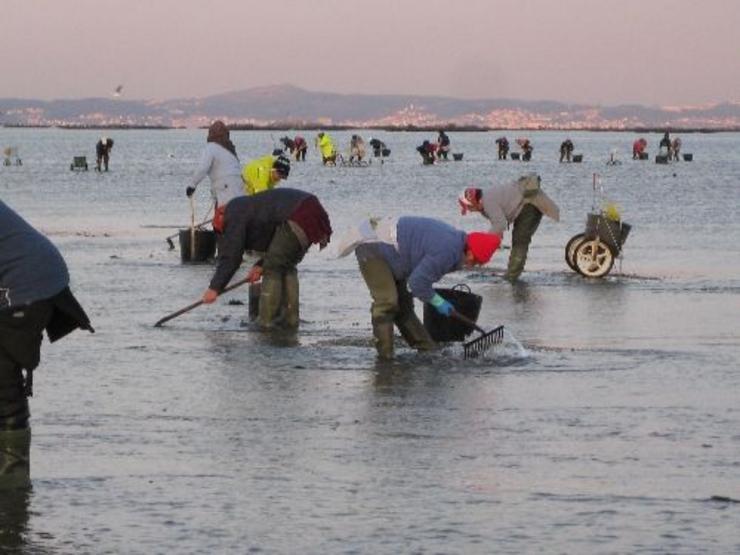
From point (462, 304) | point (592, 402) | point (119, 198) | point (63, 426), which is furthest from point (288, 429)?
point (119, 198)

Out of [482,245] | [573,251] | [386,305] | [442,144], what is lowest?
[442,144]

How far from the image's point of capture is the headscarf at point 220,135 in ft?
75.2

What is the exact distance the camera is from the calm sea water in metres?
8.26

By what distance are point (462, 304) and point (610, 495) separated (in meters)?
6.31

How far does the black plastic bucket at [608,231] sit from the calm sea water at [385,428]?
714mm

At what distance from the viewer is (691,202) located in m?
48.2

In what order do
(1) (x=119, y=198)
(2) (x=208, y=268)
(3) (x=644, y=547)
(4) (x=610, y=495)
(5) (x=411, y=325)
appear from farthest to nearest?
(1) (x=119, y=198) < (2) (x=208, y=268) < (5) (x=411, y=325) < (4) (x=610, y=495) < (3) (x=644, y=547)

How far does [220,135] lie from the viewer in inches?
910

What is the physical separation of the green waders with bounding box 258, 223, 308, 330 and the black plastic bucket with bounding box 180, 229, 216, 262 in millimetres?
7825

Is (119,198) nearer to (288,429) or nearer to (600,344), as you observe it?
(600,344)

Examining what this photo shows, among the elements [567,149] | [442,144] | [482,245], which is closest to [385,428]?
[482,245]

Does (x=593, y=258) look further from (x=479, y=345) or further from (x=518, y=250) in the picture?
(x=479, y=345)

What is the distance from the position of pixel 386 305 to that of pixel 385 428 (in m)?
3.01

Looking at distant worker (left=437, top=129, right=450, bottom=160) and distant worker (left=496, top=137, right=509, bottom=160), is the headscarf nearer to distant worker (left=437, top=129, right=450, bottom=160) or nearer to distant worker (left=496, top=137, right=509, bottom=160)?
distant worker (left=437, top=129, right=450, bottom=160)
